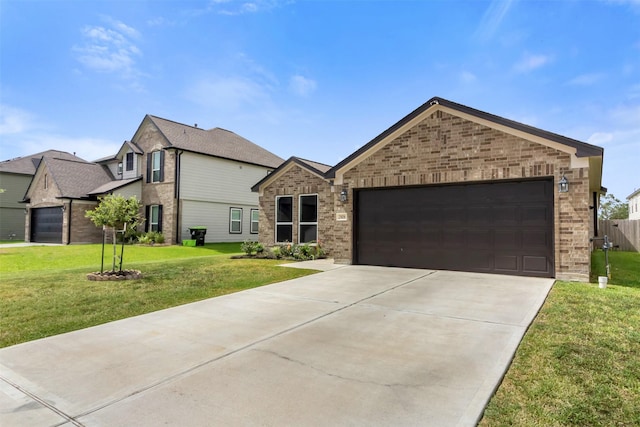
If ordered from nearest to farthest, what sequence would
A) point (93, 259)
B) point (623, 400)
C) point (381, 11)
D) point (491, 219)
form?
point (623, 400) → point (491, 219) → point (381, 11) → point (93, 259)

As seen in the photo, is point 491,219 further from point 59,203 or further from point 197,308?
point 59,203

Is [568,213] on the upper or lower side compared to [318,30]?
lower

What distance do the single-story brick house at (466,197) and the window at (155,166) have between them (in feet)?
47.5

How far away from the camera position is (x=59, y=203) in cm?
2384

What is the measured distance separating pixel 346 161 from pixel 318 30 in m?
4.87

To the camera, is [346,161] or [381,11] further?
[346,161]

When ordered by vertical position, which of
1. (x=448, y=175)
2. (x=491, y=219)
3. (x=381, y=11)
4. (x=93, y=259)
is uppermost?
(x=381, y=11)

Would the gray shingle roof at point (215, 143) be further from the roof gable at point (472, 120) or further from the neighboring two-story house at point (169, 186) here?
the roof gable at point (472, 120)

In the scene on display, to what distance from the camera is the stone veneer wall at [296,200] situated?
15.0 meters

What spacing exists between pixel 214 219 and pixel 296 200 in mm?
9981

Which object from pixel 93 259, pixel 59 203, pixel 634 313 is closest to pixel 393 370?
pixel 634 313

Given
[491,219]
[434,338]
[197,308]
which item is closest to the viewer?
[434,338]


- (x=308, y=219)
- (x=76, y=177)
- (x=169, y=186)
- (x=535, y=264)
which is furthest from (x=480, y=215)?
(x=76, y=177)

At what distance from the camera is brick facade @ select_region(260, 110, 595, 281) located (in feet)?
28.3
